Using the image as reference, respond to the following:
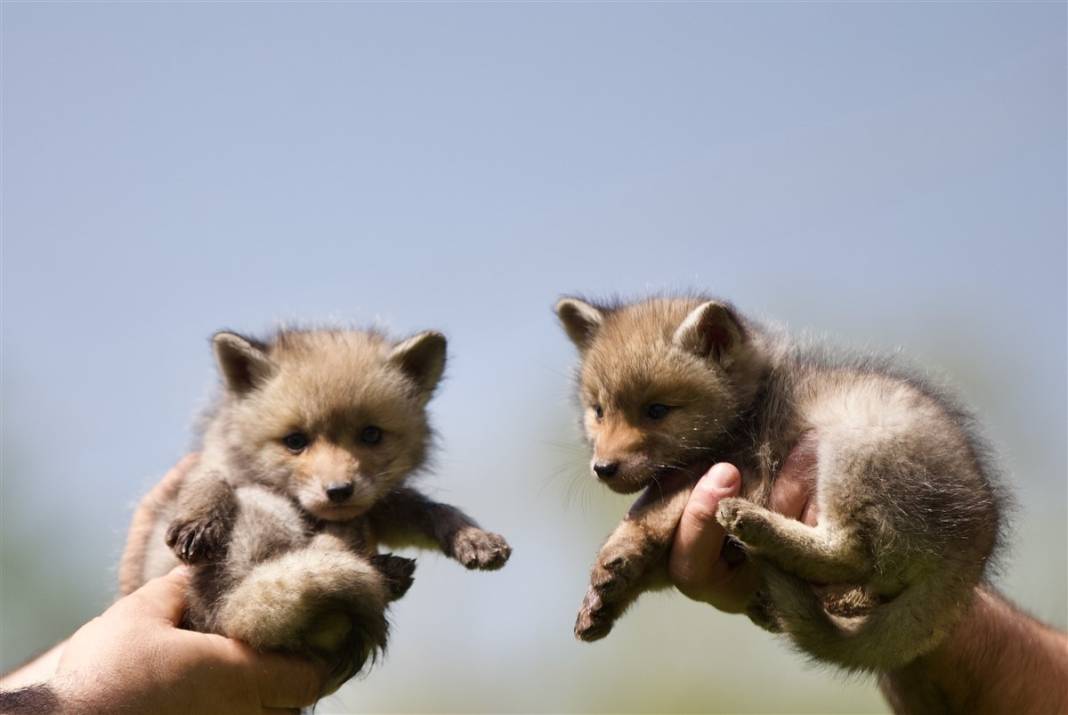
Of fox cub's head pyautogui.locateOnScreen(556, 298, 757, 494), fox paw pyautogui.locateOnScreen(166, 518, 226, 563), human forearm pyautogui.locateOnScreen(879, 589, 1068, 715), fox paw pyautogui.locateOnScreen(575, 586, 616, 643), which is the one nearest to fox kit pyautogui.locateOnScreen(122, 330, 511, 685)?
fox paw pyautogui.locateOnScreen(166, 518, 226, 563)

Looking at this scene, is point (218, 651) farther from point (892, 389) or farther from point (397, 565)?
point (892, 389)

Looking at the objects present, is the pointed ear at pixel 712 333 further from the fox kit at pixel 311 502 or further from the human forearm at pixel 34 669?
the human forearm at pixel 34 669

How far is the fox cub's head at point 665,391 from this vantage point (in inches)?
173

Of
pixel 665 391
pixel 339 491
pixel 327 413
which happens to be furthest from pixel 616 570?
pixel 327 413

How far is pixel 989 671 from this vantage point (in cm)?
505

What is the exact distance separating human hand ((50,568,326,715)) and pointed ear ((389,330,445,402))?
1847 millimetres

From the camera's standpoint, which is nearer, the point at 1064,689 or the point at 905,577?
the point at 905,577

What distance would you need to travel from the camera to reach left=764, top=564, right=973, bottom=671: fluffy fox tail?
149 inches

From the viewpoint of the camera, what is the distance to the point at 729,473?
4152 millimetres

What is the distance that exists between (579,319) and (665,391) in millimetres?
822

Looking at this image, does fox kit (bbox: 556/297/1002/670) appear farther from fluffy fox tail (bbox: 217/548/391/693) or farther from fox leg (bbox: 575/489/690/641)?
fluffy fox tail (bbox: 217/548/391/693)

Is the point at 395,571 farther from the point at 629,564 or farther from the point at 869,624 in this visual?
the point at 869,624

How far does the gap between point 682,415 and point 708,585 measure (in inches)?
31.0

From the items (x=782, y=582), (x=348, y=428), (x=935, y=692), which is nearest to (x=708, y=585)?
(x=782, y=582)
